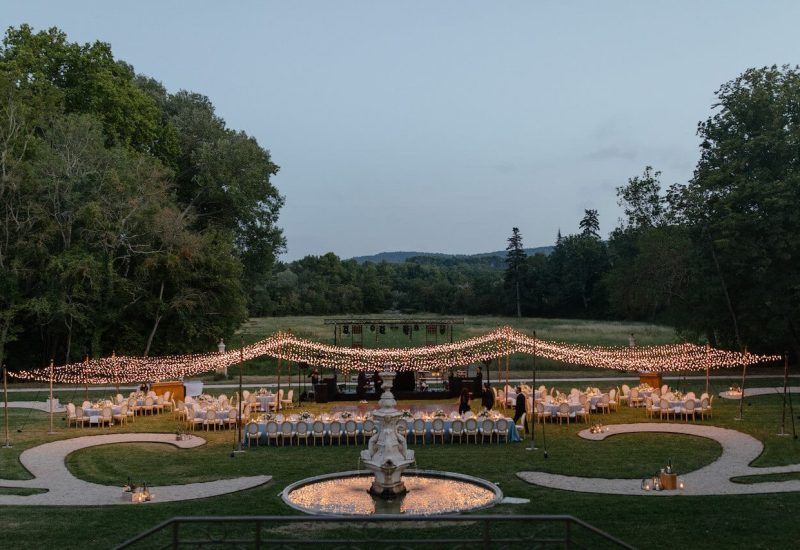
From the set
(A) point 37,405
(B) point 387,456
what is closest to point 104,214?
(A) point 37,405

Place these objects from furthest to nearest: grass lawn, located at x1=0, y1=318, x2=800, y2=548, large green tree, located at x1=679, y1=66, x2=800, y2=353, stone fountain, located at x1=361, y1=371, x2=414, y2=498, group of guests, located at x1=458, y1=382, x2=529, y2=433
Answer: large green tree, located at x1=679, y1=66, x2=800, y2=353, group of guests, located at x1=458, y1=382, x2=529, y2=433, stone fountain, located at x1=361, y1=371, x2=414, y2=498, grass lawn, located at x1=0, y1=318, x2=800, y2=548

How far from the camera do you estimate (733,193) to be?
3650 cm

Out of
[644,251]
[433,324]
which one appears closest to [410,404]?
[433,324]

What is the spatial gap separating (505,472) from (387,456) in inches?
150

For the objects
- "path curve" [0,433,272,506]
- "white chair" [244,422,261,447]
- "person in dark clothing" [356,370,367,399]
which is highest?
"person in dark clothing" [356,370,367,399]

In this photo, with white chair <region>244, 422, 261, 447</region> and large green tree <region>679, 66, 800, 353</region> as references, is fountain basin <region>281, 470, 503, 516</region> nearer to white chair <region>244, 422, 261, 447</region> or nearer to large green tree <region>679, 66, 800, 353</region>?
white chair <region>244, 422, 261, 447</region>

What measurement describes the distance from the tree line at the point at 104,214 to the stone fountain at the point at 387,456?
26834mm

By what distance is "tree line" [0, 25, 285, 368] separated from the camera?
Result: 3875 cm

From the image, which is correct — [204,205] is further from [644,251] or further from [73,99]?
[644,251]

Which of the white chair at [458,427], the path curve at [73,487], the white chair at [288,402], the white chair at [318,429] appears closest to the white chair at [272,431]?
the white chair at [318,429]

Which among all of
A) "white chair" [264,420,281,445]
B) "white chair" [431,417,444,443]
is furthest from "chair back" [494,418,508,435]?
"white chair" [264,420,281,445]

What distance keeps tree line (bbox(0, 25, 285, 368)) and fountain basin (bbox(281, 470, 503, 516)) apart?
25.8m

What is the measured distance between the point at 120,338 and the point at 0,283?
23.9 feet

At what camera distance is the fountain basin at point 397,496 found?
47.5 ft
